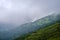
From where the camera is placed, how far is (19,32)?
181ft

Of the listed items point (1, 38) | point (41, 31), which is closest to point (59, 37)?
point (41, 31)

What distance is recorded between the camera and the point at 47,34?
5456 centimetres

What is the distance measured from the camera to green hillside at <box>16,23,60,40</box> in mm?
53606

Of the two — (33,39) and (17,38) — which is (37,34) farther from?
(17,38)

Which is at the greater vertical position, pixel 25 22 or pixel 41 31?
pixel 25 22

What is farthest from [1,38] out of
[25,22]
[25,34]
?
[25,22]

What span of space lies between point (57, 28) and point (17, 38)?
52.0 feet

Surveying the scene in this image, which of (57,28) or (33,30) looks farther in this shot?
(57,28)

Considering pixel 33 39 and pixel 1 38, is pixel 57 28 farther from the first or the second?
pixel 1 38

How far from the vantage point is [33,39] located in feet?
186

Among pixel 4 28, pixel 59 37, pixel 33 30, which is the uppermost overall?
pixel 4 28

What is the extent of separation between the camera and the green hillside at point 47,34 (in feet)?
176

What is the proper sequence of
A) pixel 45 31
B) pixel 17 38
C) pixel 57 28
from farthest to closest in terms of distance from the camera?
pixel 57 28 < pixel 45 31 < pixel 17 38

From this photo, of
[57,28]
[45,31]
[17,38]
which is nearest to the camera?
[17,38]
